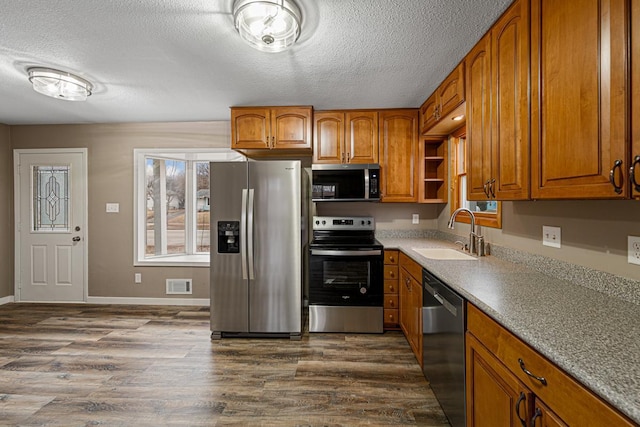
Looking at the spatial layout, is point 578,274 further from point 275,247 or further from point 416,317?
point 275,247

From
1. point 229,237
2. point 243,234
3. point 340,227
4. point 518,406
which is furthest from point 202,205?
point 518,406

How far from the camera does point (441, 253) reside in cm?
252

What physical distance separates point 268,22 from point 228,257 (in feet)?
6.56

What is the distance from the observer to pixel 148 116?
3.50 m

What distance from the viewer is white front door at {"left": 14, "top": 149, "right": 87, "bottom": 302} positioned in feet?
12.5

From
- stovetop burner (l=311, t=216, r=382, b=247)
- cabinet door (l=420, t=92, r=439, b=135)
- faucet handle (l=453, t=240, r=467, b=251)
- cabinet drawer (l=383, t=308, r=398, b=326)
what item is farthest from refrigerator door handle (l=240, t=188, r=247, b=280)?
faucet handle (l=453, t=240, r=467, b=251)

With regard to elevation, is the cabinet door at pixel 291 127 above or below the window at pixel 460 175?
above

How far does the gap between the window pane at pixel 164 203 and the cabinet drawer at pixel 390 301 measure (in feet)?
8.93

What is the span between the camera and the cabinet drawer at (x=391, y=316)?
2943 mm

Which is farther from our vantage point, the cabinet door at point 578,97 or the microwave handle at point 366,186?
the microwave handle at point 366,186

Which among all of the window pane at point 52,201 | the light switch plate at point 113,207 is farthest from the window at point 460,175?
the window pane at point 52,201

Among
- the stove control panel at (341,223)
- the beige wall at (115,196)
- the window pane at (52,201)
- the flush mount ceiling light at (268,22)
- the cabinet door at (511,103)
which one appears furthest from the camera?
the window pane at (52,201)

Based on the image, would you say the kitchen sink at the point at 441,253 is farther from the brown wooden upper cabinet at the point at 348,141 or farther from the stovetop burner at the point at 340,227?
the brown wooden upper cabinet at the point at 348,141

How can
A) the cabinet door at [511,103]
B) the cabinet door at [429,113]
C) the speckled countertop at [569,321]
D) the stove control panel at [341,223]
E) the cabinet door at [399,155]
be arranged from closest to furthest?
the speckled countertop at [569,321], the cabinet door at [511,103], the cabinet door at [429,113], the cabinet door at [399,155], the stove control panel at [341,223]
